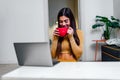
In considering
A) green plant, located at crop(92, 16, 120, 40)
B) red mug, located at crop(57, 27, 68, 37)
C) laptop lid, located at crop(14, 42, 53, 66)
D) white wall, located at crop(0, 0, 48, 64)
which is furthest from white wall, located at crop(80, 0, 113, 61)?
laptop lid, located at crop(14, 42, 53, 66)

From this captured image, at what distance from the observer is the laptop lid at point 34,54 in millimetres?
1209

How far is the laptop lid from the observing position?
1209mm

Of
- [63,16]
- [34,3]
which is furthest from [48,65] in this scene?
[34,3]

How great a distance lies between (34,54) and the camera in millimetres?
1237

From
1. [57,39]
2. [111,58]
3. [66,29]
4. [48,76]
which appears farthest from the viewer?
[111,58]

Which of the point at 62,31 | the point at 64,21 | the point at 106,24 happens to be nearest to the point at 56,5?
the point at 106,24

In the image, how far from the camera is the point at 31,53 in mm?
1241

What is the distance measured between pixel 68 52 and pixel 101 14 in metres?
3.72

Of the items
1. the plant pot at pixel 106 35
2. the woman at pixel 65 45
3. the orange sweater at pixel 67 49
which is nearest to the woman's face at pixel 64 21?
the woman at pixel 65 45

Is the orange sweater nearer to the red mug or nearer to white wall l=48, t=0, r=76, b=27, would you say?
the red mug

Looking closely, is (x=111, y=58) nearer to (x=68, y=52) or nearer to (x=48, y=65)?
(x=68, y=52)

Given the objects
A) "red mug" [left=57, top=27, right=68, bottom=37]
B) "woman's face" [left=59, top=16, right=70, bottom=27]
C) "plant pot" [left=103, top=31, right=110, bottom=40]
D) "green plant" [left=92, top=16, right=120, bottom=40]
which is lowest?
"plant pot" [left=103, top=31, right=110, bottom=40]

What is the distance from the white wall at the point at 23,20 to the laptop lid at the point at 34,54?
3.98 meters

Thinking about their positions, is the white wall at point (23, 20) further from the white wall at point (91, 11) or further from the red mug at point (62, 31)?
the red mug at point (62, 31)
